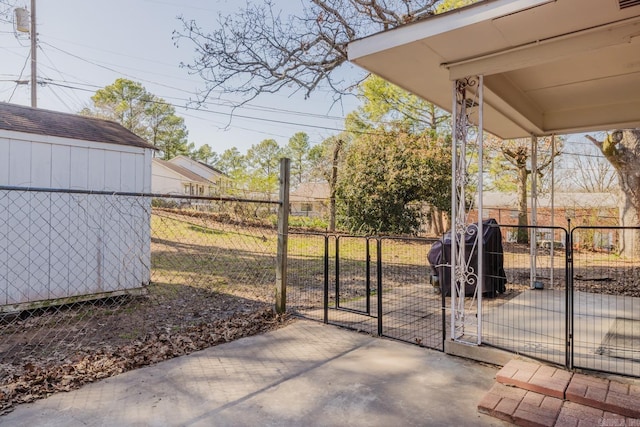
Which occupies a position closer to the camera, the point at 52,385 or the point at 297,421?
the point at 297,421

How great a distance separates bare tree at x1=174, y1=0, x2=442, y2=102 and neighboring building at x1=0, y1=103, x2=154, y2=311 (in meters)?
3.45

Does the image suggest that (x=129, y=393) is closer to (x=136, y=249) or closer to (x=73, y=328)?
(x=73, y=328)

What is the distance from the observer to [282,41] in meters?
8.36

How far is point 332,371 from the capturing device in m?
2.91

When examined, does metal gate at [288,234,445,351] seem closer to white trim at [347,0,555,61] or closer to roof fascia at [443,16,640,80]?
roof fascia at [443,16,640,80]

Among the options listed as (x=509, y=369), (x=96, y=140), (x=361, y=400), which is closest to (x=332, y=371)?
(x=361, y=400)

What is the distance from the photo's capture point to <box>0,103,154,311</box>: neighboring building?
418cm

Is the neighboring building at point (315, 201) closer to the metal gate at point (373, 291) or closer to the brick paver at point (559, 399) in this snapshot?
the metal gate at point (373, 291)

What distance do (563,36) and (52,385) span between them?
4325mm

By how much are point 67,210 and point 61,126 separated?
1.09m

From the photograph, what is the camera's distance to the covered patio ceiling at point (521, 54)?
8.14 ft

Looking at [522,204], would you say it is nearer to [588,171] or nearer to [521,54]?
[588,171]

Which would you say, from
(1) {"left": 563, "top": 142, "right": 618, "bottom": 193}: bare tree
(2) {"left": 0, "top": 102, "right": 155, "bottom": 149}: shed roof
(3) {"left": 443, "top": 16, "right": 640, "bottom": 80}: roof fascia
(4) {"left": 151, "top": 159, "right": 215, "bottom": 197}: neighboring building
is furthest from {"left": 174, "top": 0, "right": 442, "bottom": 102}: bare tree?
(4) {"left": 151, "top": 159, "right": 215, "bottom": 197}: neighboring building

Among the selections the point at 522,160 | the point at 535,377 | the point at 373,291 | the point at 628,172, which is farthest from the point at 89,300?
the point at 522,160
